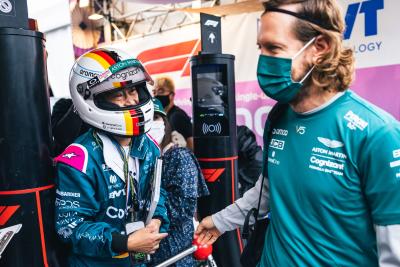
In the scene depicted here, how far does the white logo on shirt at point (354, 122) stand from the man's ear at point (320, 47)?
217mm

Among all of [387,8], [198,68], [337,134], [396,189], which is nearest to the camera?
[396,189]

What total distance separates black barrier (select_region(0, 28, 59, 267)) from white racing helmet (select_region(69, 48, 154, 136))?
0.17 m

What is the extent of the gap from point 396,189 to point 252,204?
0.68 meters

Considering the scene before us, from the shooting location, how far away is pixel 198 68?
3.12m

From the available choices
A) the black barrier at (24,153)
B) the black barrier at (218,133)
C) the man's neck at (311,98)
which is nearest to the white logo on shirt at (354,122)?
the man's neck at (311,98)

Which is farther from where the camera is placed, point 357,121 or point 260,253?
point 260,253

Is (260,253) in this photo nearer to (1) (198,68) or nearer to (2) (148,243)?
(2) (148,243)

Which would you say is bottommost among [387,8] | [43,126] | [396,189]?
[396,189]

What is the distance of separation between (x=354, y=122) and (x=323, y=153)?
0.43ft

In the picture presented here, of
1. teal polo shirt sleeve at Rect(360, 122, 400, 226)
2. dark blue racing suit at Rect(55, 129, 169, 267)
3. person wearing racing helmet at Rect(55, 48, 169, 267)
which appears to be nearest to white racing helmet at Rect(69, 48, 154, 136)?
person wearing racing helmet at Rect(55, 48, 169, 267)

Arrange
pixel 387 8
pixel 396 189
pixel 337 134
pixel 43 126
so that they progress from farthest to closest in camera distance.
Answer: pixel 387 8 < pixel 43 126 < pixel 337 134 < pixel 396 189

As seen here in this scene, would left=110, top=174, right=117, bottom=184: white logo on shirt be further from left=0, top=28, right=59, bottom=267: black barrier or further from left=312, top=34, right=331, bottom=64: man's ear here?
left=312, top=34, right=331, bottom=64: man's ear

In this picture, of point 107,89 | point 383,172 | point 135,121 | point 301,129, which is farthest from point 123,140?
point 383,172

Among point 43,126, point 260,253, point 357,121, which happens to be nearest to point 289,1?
point 357,121
